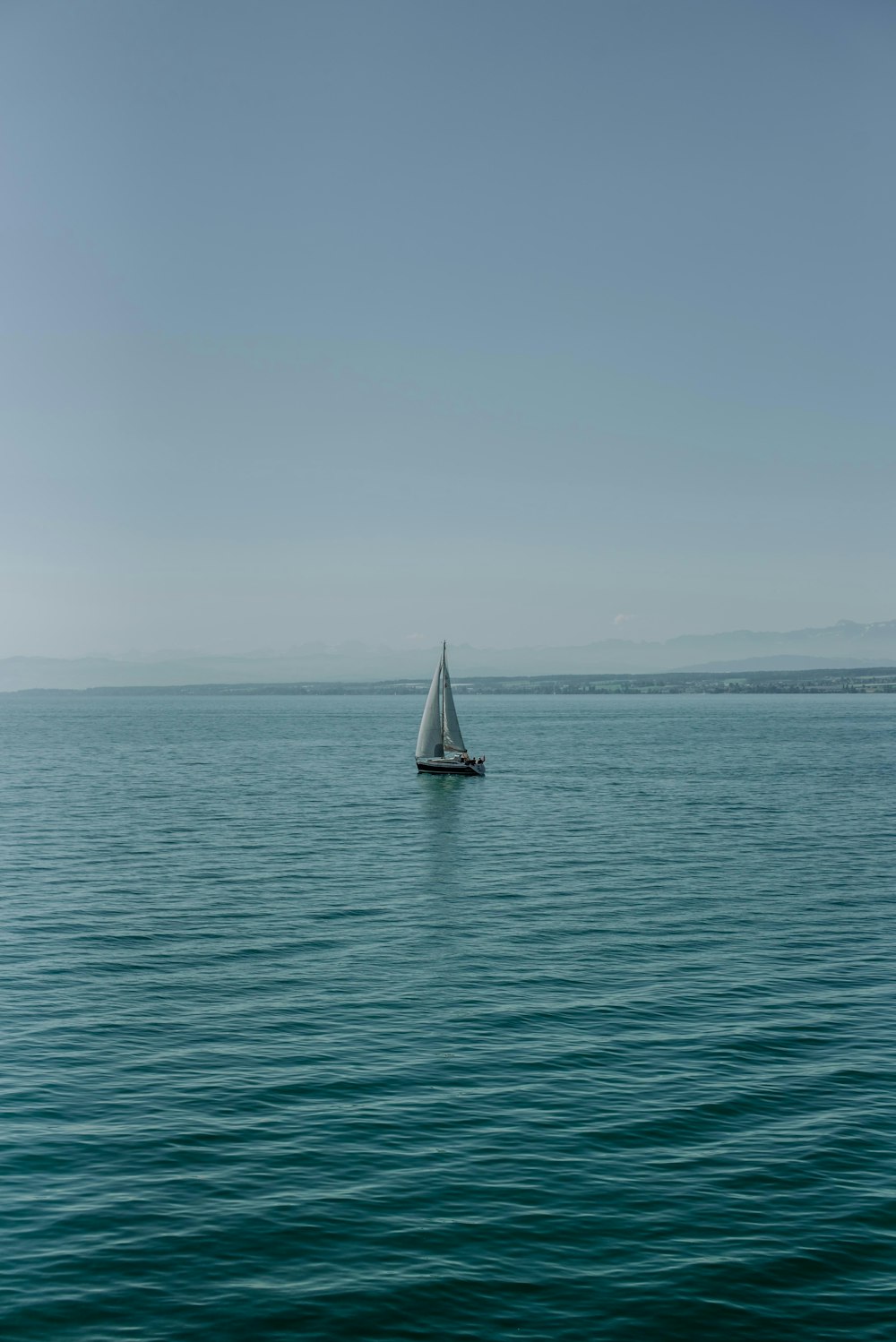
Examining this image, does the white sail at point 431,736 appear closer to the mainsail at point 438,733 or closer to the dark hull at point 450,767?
the mainsail at point 438,733

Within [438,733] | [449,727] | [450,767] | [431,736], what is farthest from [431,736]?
[450,767]

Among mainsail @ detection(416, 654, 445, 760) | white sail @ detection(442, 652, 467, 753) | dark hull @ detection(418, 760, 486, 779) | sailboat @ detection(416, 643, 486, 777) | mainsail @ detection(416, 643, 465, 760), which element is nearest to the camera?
dark hull @ detection(418, 760, 486, 779)

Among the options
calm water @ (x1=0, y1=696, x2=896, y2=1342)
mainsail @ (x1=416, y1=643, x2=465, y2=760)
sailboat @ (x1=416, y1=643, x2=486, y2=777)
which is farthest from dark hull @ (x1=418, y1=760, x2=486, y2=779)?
calm water @ (x1=0, y1=696, x2=896, y2=1342)

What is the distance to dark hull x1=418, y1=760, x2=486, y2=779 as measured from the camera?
126075 mm

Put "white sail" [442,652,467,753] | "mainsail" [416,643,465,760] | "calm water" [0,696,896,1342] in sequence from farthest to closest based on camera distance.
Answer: "mainsail" [416,643,465,760]
"white sail" [442,652,467,753]
"calm water" [0,696,896,1342]

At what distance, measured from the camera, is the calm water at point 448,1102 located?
19.5m

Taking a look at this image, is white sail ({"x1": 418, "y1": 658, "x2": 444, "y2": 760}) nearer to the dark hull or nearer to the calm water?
the dark hull

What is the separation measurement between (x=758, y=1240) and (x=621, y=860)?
46531 millimetres

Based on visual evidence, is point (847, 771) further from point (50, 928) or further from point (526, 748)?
point (50, 928)

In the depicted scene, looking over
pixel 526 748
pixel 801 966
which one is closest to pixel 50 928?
pixel 801 966

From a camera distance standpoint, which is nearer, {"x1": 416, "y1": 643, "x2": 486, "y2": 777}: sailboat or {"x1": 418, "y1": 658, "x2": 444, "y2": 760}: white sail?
{"x1": 416, "y1": 643, "x2": 486, "y2": 777}: sailboat

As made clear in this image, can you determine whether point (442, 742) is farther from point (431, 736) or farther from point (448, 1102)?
point (448, 1102)

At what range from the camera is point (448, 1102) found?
27.8 meters

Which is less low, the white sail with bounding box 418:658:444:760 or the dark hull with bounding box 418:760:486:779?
the white sail with bounding box 418:658:444:760
